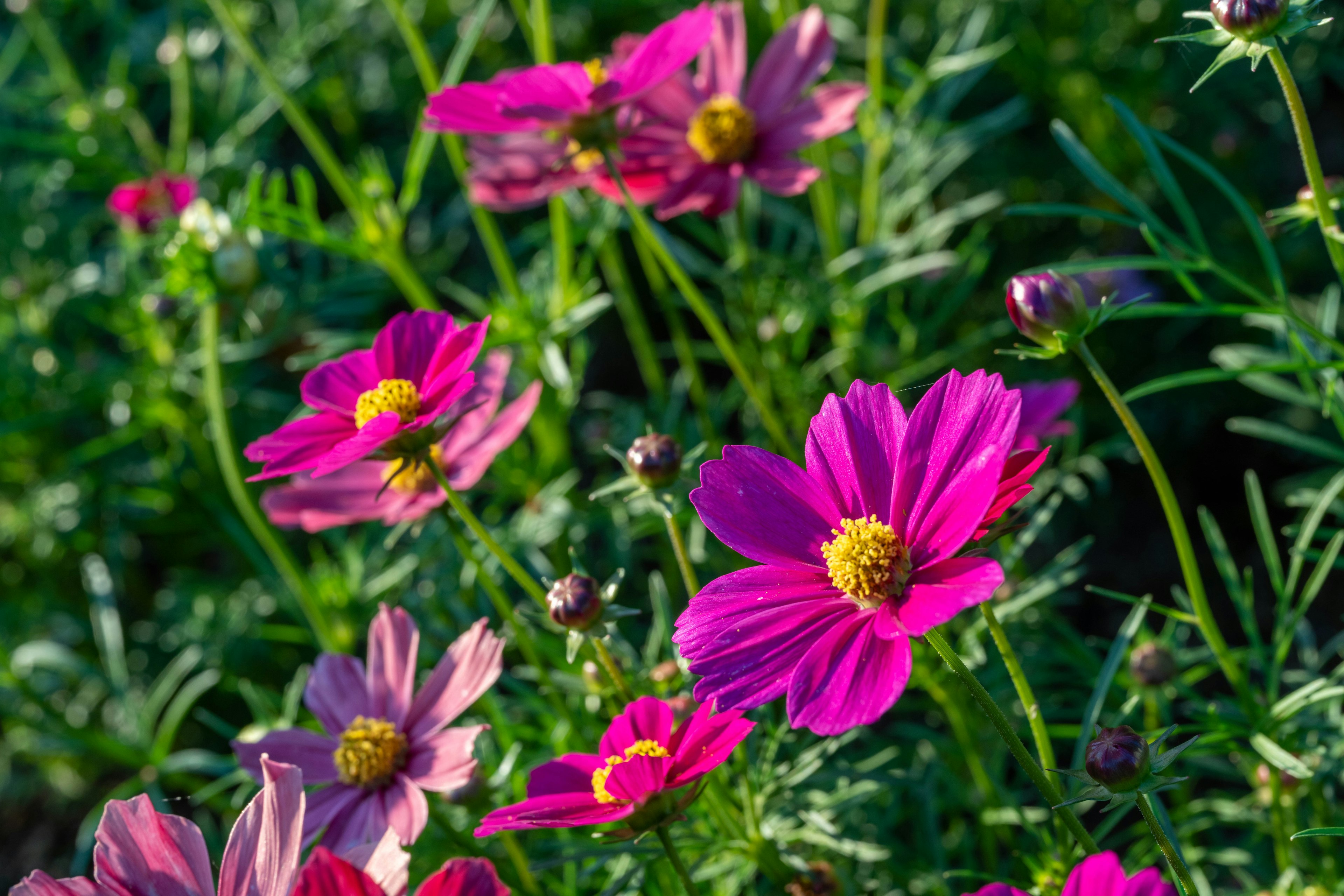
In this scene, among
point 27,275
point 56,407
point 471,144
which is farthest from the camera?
point 27,275

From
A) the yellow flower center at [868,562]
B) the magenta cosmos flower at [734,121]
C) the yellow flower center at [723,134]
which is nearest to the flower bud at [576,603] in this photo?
the yellow flower center at [868,562]

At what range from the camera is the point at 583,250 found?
7.28ft

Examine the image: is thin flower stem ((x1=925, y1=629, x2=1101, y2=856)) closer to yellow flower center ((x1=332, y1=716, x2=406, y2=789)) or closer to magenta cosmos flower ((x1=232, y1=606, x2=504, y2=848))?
magenta cosmos flower ((x1=232, y1=606, x2=504, y2=848))

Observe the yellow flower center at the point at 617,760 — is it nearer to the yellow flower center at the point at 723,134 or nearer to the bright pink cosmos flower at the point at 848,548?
Result: the bright pink cosmos flower at the point at 848,548

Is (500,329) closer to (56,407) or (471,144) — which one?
(471,144)

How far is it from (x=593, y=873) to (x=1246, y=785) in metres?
0.93

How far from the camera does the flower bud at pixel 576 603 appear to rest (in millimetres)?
795

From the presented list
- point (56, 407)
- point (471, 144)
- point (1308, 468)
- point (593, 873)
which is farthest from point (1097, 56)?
point (56, 407)

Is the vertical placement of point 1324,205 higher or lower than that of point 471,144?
lower

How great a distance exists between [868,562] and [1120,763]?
177mm

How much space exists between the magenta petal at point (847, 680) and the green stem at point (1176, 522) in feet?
0.64

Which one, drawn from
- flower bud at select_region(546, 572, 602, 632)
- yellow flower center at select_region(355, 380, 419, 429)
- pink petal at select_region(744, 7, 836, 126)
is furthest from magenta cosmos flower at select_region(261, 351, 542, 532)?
pink petal at select_region(744, 7, 836, 126)

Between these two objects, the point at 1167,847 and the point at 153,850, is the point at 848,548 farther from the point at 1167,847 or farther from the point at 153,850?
the point at 153,850

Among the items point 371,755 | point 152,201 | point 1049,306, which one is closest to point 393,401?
point 371,755
